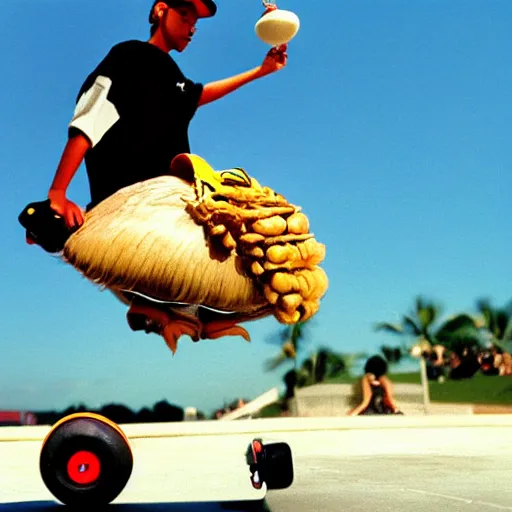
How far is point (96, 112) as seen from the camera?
2.27 m

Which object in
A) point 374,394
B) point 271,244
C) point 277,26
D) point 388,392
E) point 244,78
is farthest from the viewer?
point 388,392

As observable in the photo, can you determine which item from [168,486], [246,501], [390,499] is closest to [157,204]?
[246,501]

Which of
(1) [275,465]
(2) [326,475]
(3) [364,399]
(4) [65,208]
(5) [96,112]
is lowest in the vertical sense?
(3) [364,399]

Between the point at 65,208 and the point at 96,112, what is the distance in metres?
0.31

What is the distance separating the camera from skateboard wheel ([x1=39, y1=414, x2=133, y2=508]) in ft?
7.50

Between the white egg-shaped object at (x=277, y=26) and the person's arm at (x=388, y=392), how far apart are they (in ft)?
53.9

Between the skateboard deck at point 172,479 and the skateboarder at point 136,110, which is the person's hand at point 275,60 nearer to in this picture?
the skateboarder at point 136,110

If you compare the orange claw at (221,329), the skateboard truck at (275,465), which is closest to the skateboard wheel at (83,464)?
the orange claw at (221,329)

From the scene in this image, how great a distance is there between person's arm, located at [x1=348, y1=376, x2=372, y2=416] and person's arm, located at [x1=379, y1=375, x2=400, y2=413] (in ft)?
2.08

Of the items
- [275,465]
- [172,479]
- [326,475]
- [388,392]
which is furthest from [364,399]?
[275,465]

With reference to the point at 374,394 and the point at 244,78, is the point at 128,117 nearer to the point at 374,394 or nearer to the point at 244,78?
the point at 244,78

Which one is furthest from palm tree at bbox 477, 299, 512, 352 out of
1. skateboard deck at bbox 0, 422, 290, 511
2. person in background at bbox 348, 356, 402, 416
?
skateboard deck at bbox 0, 422, 290, 511

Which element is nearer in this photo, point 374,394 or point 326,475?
point 326,475

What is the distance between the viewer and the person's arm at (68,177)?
87.4 inches
